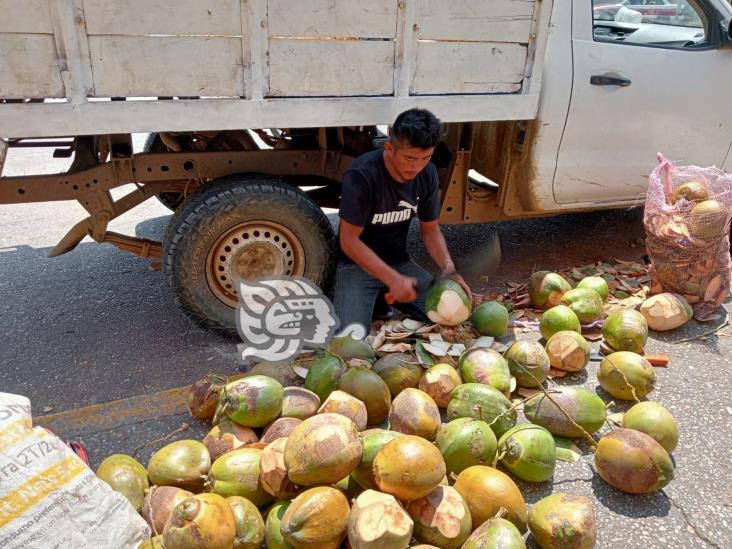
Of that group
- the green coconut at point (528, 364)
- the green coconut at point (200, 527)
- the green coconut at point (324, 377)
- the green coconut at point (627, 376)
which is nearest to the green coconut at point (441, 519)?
the green coconut at point (200, 527)

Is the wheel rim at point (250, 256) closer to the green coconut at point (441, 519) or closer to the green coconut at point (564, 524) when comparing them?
the green coconut at point (441, 519)

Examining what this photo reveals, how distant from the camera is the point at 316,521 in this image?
6.47 ft

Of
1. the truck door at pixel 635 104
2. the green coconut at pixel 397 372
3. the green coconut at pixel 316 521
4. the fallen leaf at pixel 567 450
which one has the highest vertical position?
the truck door at pixel 635 104

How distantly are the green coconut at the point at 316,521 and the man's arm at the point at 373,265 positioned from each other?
1.66 metres

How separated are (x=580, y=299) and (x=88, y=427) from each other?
303 cm

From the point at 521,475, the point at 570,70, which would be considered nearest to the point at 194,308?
the point at 521,475

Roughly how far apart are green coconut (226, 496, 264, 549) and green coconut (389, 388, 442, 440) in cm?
74

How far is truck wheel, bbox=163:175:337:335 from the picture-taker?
11.9ft

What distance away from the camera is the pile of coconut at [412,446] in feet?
6.67

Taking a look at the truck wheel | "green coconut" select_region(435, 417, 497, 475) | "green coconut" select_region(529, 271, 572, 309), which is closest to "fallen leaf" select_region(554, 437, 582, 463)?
"green coconut" select_region(435, 417, 497, 475)

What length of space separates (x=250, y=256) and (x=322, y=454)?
1976 mm

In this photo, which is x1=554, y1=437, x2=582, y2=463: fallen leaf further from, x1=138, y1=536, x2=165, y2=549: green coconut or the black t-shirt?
x1=138, y1=536, x2=165, y2=549: green coconut

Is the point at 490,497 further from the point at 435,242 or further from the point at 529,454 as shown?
the point at 435,242

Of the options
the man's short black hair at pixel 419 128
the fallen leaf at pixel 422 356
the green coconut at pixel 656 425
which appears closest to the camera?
the green coconut at pixel 656 425
